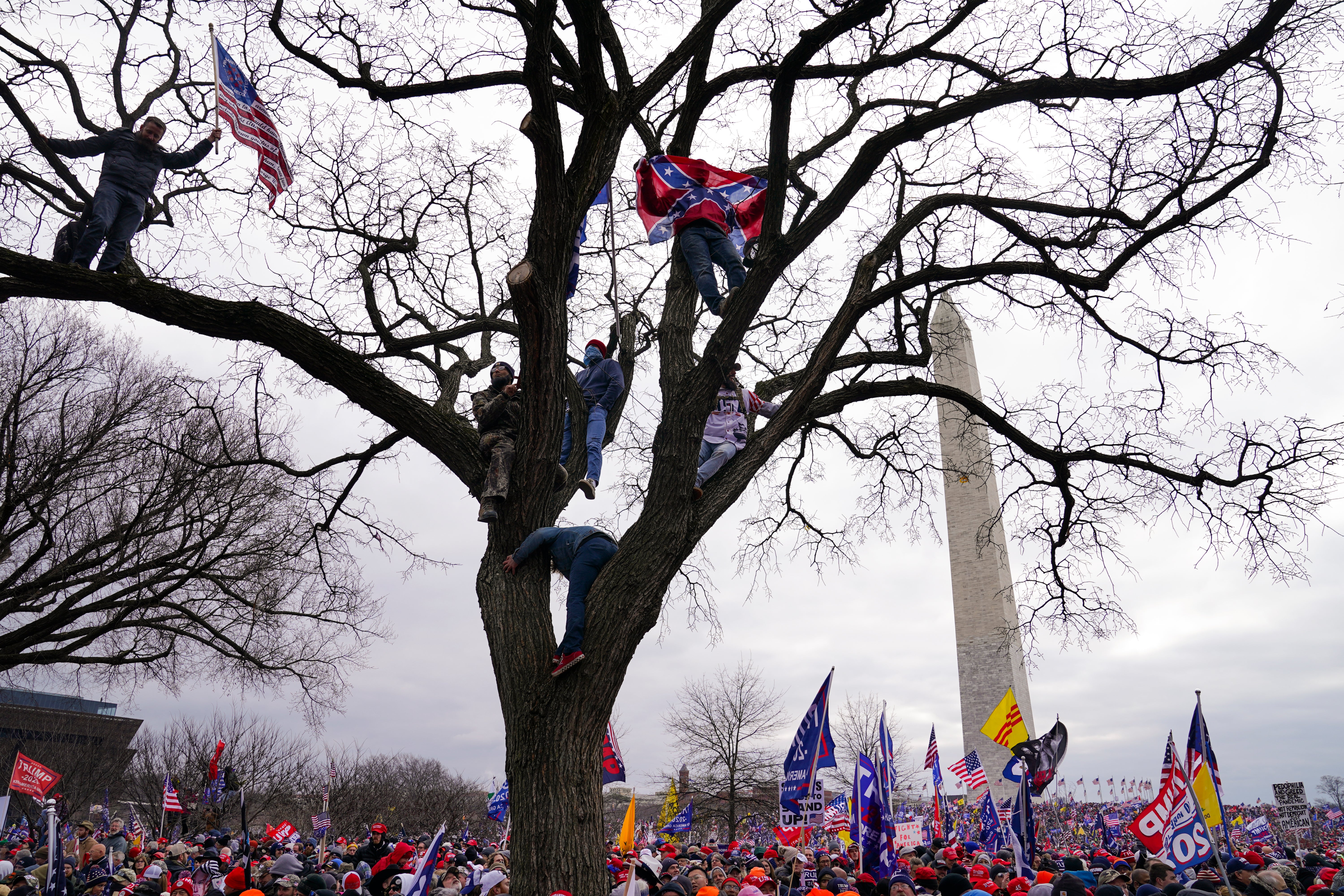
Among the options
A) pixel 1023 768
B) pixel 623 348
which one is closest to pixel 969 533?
pixel 1023 768

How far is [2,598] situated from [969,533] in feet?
71.5

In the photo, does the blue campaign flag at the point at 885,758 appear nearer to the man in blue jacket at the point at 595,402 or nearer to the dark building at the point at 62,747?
the man in blue jacket at the point at 595,402

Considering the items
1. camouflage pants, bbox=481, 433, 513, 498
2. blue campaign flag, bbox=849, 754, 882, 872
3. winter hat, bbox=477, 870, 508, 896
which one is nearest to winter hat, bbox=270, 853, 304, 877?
winter hat, bbox=477, 870, 508, 896

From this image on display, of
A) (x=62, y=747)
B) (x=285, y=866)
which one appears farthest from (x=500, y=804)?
(x=62, y=747)

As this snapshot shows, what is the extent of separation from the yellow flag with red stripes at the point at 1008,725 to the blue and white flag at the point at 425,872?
9.21 m

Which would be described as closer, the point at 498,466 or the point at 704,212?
the point at 498,466

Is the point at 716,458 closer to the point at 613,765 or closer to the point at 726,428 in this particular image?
the point at 726,428

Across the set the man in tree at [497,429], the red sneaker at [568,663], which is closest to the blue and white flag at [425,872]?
the red sneaker at [568,663]

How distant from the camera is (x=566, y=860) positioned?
4.19 meters

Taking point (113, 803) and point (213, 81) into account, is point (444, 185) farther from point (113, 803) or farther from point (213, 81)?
point (113, 803)

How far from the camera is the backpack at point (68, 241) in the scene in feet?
17.8

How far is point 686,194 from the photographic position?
6531 millimetres

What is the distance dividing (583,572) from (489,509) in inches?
27.5

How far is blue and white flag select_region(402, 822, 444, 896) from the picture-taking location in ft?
18.2
